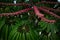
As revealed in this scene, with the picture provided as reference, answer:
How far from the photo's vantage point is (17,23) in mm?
1336

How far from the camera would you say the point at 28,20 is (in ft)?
4.52

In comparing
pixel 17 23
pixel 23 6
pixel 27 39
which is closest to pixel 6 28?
pixel 17 23

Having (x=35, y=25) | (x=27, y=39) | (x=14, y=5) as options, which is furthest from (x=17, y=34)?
(x=14, y=5)

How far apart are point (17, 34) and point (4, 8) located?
15.8 inches

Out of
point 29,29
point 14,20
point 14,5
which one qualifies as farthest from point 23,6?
point 29,29

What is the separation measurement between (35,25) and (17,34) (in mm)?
193

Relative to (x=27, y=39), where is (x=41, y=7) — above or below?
above

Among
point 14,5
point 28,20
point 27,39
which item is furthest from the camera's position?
point 14,5

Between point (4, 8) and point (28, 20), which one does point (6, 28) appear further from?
point (4, 8)

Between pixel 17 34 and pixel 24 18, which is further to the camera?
pixel 24 18

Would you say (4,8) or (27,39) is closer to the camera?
(27,39)

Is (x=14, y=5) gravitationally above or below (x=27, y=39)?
above

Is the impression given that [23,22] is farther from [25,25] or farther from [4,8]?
[4,8]

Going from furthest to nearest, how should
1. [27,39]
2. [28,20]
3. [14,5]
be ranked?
[14,5] < [28,20] < [27,39]
